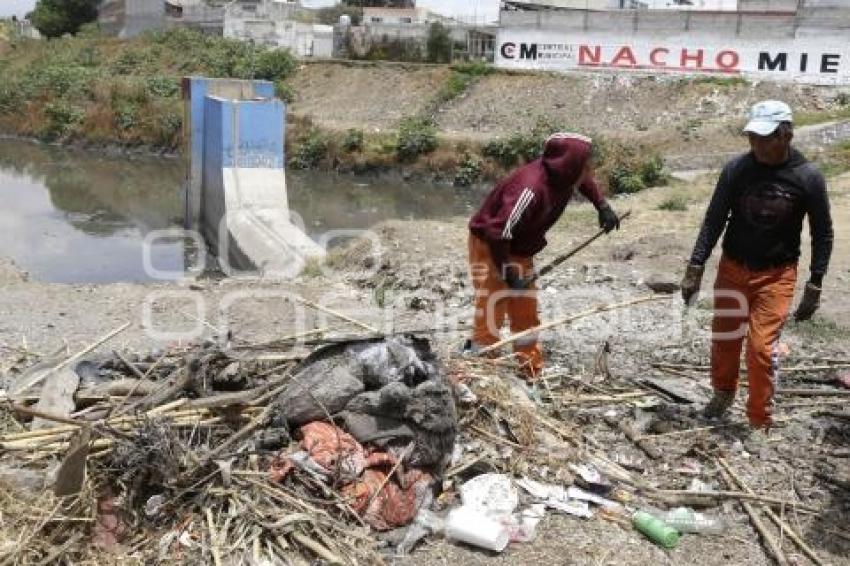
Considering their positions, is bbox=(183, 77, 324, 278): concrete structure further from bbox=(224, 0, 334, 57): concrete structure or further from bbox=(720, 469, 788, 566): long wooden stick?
bbox=(224, 0, 334, 57): concrete structure

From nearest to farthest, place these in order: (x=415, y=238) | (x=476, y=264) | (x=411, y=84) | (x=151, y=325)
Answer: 1. (x=476, y=264)
2. (x=151, y=325)
3. (x=415, y=238)
4. (x=411, y=84)

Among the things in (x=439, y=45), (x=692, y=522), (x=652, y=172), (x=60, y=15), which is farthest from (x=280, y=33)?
(x=692, y=522)

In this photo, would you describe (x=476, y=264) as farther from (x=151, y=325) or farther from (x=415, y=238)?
(x=415, y=238)

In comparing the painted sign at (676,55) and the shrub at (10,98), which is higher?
the painted sign at (676,55)

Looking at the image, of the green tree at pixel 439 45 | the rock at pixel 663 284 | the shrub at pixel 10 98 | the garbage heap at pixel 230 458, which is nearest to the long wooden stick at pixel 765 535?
the garbage heap at pixel 230 458

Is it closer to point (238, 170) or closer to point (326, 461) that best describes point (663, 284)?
point (326, 461)

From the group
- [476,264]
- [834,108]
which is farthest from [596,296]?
[834,108]

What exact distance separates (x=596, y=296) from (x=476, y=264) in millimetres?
2962

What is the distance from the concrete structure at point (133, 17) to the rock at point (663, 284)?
159ft

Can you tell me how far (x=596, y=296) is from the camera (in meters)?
7.83

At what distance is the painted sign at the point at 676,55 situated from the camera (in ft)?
90.6

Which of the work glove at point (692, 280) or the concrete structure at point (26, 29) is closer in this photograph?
the work glove at point (692, 280)

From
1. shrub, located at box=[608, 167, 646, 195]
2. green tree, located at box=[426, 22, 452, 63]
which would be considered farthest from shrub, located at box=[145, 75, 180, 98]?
shrub, located at box=[608, 167, 646, 195]

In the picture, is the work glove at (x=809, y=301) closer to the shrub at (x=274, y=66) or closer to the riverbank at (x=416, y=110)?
the riverbank at (x=416, y=110)
